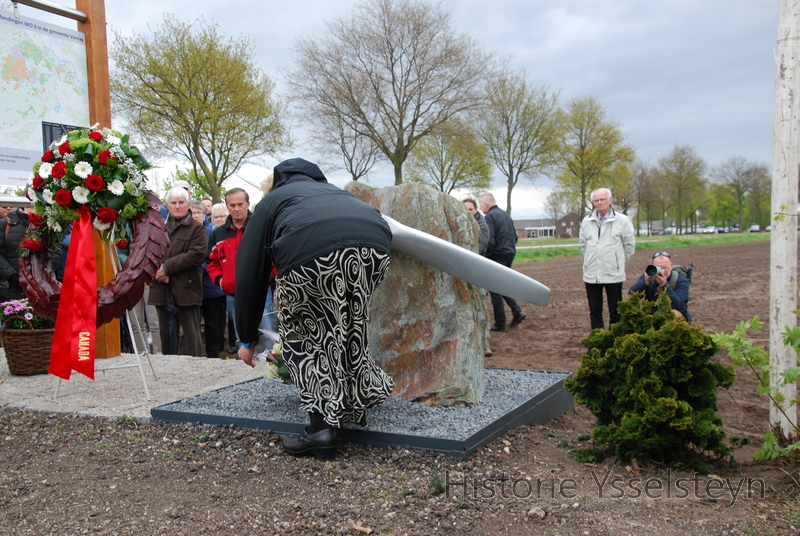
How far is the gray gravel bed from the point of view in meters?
3.84

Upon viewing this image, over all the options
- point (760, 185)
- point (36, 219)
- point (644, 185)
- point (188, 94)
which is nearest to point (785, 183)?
point (36, 219)

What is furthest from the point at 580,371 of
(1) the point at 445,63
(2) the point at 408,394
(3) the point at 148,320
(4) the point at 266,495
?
(1) the point at 445,63

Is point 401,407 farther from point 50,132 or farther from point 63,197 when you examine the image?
point 50,132

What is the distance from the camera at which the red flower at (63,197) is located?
4988mm

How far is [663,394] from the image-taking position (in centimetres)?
324

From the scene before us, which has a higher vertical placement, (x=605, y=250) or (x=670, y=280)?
(x=605, y=250)

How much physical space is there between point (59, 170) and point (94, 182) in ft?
0.96

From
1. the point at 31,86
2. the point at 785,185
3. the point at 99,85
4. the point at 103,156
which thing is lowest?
the point at 785,185

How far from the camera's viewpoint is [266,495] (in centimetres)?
308

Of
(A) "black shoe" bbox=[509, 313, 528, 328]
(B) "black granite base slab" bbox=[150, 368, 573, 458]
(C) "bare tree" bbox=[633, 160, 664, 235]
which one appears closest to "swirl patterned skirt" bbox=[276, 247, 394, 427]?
(B) "black granite base slab" bbox=[150, 368, 573, 458]

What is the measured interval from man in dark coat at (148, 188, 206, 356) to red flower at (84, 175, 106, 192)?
5.78 feet

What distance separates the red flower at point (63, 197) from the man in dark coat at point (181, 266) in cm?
171

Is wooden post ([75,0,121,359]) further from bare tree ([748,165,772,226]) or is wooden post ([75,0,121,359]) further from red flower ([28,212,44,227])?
bare tree ([748,165,772,226])

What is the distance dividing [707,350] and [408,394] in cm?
199
